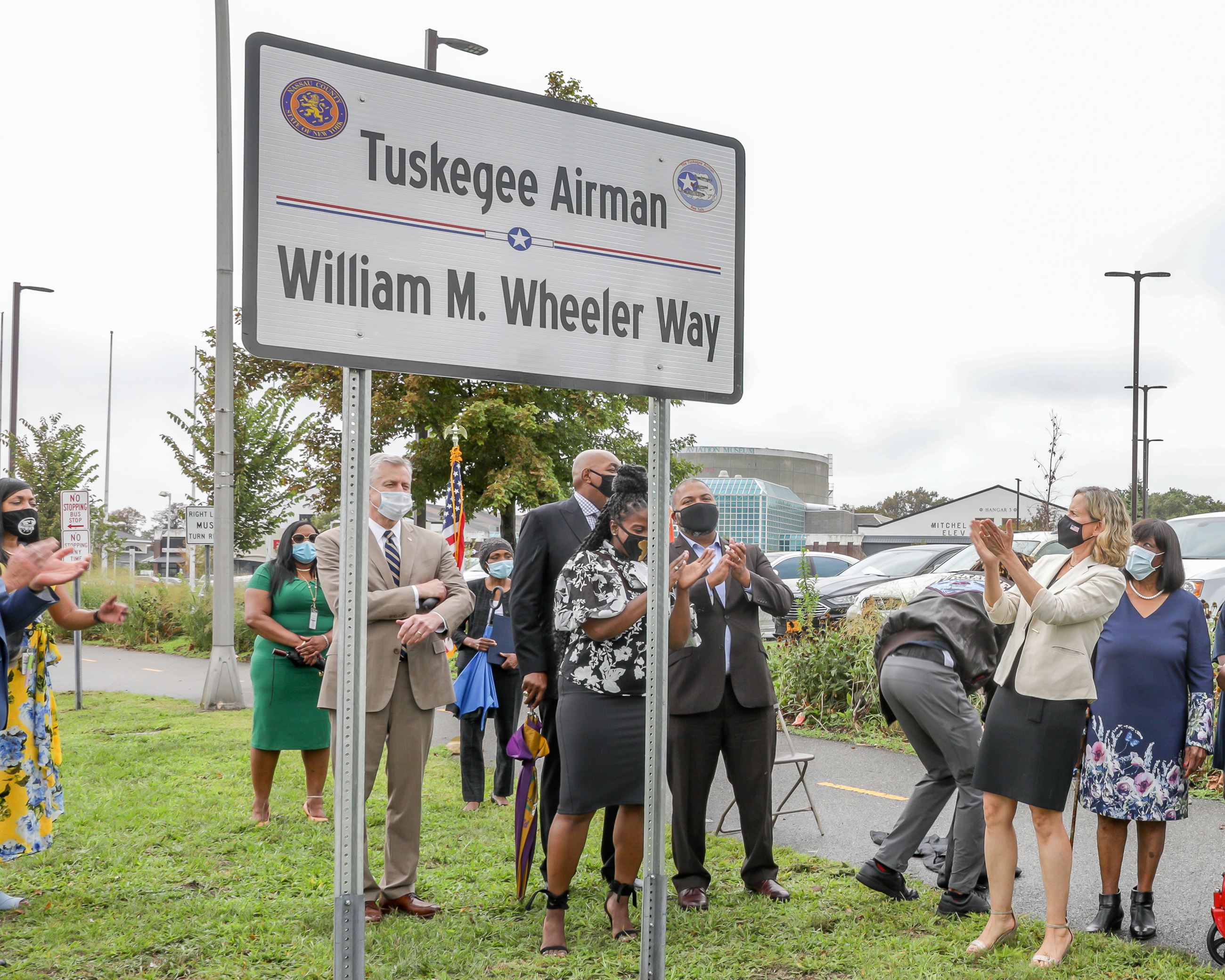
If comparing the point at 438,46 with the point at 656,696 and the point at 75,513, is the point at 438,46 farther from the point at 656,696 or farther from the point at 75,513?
the point at 656,696

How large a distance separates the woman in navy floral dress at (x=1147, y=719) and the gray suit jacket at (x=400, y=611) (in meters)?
3.04

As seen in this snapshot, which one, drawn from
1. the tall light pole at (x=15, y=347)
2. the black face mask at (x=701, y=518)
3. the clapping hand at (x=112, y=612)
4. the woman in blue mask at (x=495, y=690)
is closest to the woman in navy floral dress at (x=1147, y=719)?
the black face mask at (x=701, y=518)

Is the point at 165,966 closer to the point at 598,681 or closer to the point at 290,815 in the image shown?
the point at 598,681

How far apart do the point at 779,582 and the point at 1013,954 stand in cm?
195

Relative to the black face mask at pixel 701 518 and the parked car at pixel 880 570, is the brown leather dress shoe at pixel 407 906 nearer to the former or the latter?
the black face mask at pixel 701 518

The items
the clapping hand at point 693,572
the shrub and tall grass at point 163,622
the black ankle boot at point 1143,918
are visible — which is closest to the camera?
the clapping hand at point 693,572

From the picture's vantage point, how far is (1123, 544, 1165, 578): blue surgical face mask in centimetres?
500

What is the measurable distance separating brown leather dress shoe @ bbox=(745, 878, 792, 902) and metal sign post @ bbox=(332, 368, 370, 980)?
3.18 m

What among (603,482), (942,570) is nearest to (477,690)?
(603,482)

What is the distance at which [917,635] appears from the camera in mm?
5254

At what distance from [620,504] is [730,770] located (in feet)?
5.66

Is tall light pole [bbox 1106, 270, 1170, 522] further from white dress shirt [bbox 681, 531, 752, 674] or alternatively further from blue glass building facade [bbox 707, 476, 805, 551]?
blue glass building facade [bbox 707, 476, 805, 551]

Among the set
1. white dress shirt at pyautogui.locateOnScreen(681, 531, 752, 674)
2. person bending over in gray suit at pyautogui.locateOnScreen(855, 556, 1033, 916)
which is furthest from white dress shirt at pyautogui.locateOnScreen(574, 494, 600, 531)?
person bending over in gray suit at pyautogui.locateOnScreen(855, 556, 1033, 916)

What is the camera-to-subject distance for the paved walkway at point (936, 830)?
17.2 ft
